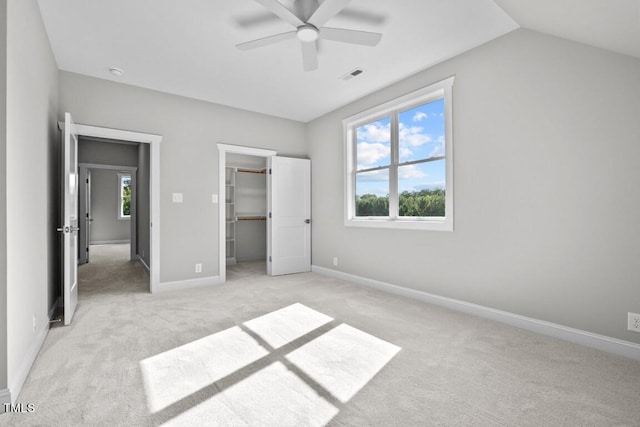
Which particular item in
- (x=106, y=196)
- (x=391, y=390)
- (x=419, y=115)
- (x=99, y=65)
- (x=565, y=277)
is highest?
(x=99, y=65)

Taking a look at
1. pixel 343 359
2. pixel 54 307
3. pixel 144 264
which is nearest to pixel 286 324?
pixel 343 359

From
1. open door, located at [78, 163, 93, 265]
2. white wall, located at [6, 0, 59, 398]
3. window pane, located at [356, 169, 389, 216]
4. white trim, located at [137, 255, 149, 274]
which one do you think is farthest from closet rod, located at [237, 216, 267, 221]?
white wall, located at [6, 0, 59, 398]

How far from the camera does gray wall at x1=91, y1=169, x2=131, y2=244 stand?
946 centimetres

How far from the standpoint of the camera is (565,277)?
253 centimetres

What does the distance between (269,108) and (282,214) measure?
1749 mm

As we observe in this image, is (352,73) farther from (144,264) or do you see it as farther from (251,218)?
(144,264)

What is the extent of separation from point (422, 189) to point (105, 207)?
9927 mm

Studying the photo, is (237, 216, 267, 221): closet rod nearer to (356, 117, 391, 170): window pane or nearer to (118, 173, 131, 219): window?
(356, 117, 391, 170): window pane

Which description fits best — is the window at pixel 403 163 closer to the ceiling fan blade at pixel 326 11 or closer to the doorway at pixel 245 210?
the ceiling fan blade at pixel 326 11

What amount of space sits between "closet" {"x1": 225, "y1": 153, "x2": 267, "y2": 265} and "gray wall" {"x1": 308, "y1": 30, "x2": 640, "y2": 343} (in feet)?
13.1

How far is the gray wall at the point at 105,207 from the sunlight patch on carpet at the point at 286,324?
29.4ft

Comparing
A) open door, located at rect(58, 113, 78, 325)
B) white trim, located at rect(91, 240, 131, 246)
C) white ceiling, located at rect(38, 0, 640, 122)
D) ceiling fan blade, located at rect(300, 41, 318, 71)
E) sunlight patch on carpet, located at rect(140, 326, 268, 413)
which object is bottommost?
sunlight patch on carpet, located at rect(140, 326, 268, 413)

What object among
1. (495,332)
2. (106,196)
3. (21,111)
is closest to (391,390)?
(495,332)

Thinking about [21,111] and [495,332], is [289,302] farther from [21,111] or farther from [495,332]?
[21,111]
